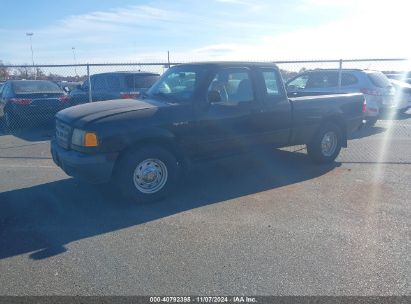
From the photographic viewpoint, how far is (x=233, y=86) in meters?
6.24

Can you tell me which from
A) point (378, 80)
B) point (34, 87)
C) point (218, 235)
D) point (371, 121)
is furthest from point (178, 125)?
point (378, 80)

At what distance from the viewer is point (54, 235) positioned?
Answer: 174 inches

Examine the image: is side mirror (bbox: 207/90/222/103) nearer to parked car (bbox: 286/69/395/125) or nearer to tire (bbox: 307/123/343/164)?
tire (bbox: 307/123/343/164)

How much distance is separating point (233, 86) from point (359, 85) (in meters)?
7.47

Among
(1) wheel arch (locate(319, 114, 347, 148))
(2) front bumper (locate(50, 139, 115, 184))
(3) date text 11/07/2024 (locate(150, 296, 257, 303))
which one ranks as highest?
(1) wheel arch (locate(319, 114, 347, 148))

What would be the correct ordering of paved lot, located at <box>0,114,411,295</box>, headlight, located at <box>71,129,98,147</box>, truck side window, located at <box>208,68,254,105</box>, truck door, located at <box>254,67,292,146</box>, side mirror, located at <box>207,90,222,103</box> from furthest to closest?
truck door, located at <box>254,67,292,146</box> → truck side window, located at <box>208,68,254,105</box> → side mirror, located at <box>207,90,222,103</box> → headlight, located at <box>71,129,98,147</box> → paved lot, located at <box>0,114,411,295</box>

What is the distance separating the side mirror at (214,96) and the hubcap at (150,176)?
1189 mm

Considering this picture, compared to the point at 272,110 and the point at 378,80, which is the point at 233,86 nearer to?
the point at 272,110

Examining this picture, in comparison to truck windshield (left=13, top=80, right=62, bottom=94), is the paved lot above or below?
below

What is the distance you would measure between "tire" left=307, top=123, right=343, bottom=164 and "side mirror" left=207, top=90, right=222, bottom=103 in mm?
2552

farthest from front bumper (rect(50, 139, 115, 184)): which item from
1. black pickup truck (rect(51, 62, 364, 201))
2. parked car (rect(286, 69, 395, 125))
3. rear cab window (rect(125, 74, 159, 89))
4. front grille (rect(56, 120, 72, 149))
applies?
parked car (rect(286, 69, 395, 125))

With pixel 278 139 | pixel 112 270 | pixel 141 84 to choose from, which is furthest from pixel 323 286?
pixel 141 84

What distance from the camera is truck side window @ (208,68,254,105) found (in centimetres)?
601

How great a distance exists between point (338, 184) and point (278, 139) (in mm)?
1247
